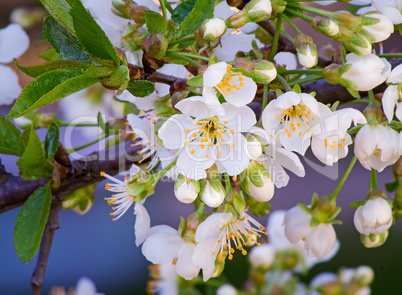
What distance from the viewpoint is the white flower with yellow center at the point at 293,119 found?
1.88 feet

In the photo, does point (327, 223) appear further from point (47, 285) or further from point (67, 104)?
point (47, 285)

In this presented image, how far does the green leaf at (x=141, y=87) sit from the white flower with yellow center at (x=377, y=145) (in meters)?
0.26

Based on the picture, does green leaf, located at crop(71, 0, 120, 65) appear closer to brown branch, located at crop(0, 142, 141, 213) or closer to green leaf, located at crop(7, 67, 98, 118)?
green leaf, located at crop(7, 67, 98, 118)

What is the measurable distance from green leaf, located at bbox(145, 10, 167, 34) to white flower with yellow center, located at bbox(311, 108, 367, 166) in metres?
0.20

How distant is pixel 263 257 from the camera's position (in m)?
1.22

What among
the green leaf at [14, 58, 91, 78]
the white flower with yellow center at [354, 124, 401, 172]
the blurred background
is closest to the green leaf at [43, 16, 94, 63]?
the green leaf at [14, 58, 91, 78]

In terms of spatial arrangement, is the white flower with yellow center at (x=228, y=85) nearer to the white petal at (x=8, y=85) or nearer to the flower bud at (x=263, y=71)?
the flower bud at (x=263, y=71)

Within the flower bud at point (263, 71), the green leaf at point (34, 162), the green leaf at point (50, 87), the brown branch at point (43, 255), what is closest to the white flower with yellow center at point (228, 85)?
the flower bud at point (263, 71)

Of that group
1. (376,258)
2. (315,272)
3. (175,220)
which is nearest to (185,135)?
(315,272)

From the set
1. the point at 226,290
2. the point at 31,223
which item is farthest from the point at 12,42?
the point at 226,290

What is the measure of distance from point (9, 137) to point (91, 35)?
0.27 meters

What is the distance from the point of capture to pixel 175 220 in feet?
9.86

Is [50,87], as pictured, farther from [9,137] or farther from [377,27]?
[377,27]

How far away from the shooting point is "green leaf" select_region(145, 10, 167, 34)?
577 mm
